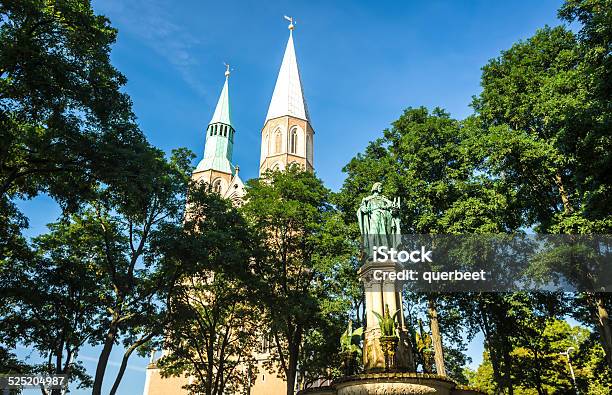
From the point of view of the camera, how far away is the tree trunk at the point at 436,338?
18078mm

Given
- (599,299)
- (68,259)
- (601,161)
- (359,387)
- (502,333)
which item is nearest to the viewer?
(359,387)

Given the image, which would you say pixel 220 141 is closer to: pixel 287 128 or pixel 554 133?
pixel 287 128

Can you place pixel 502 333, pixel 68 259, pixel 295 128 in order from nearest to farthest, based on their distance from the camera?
pixel 68 259 → pixel 502 333 → pixel 295 128

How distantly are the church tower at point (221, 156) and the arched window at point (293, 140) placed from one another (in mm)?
7260

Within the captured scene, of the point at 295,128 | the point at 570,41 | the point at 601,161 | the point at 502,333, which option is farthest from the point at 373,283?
the point at 295,128

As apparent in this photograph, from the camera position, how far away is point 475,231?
18250 millimetres

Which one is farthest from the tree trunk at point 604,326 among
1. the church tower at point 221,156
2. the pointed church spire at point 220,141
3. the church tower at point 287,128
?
the pointed church spire at point 220,141

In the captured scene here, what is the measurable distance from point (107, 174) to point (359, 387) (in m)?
8.36

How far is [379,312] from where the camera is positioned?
11.9 metres

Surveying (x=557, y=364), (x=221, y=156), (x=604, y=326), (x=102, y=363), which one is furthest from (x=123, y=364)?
(x=221, y=156)

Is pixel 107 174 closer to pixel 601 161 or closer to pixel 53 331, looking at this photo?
pixel 53 331

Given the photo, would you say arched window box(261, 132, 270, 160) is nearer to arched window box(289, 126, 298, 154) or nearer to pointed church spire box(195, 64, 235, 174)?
arched window box(289, 126, 298, 154)

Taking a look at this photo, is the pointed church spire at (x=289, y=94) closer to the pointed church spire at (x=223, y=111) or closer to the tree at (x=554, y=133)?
the pointed church spire at (x=223, y=111)

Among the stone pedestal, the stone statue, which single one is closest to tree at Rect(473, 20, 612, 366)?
the stone statue
